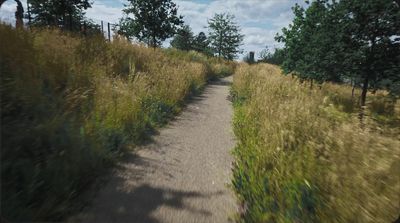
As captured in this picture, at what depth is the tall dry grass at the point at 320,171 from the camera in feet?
8.99

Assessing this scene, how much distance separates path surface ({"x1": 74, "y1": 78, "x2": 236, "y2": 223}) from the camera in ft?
11.6

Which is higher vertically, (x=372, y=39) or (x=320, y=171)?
(x=372, y=39)

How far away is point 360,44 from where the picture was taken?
1452 centimetres

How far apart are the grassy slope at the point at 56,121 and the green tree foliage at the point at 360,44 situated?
9880mm

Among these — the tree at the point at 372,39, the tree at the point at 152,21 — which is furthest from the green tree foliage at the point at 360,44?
the tree at the point at 152,21

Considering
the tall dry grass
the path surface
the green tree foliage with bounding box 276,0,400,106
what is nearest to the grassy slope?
the path surface

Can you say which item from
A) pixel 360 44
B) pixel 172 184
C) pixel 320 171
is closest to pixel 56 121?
pixel 172 184

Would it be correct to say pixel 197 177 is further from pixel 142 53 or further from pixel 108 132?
pixel 142 53

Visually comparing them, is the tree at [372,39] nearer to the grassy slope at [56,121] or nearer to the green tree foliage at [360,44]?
the green tree foliage at [360,44]

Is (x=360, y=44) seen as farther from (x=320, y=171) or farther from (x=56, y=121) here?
(x=56, y=121)

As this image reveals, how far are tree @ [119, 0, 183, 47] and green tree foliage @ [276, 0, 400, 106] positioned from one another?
9586 mm

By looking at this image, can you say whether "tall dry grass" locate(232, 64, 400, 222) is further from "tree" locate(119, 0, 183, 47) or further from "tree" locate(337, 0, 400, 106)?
"tree" locate(119, 0, 183, 47)

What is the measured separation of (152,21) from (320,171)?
19061 mm

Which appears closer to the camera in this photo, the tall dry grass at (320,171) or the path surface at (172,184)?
the tall dry grass at (320,171)
